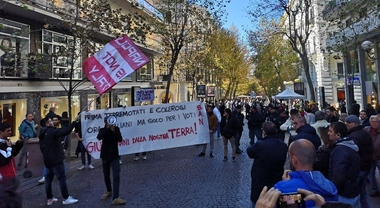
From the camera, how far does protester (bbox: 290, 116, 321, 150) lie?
498 centimetres

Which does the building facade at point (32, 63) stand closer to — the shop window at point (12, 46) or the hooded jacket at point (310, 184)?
the shop window at point (12, 46)

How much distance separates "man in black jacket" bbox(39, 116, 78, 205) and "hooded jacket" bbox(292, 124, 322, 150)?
4584 millimetres

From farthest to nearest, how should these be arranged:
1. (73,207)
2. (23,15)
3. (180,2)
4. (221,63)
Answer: (221,63) → (180,2) → (23,15) → (73,207)

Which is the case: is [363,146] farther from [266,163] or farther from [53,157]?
[53,157]

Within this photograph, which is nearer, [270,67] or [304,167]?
[304,167]

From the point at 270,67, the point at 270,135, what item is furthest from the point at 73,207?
the point at 270,67

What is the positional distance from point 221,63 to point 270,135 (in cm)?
3771

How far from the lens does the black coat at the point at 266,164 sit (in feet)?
13.6

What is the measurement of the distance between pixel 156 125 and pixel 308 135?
21.6 ft

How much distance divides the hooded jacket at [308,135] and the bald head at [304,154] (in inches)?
94.8

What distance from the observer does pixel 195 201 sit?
6.48 m

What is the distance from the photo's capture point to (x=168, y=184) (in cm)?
794

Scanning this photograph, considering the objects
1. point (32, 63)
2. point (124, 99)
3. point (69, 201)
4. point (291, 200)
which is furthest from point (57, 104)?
point (291, 200)

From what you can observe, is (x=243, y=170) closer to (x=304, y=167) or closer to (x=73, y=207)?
(x=73, y=207)
